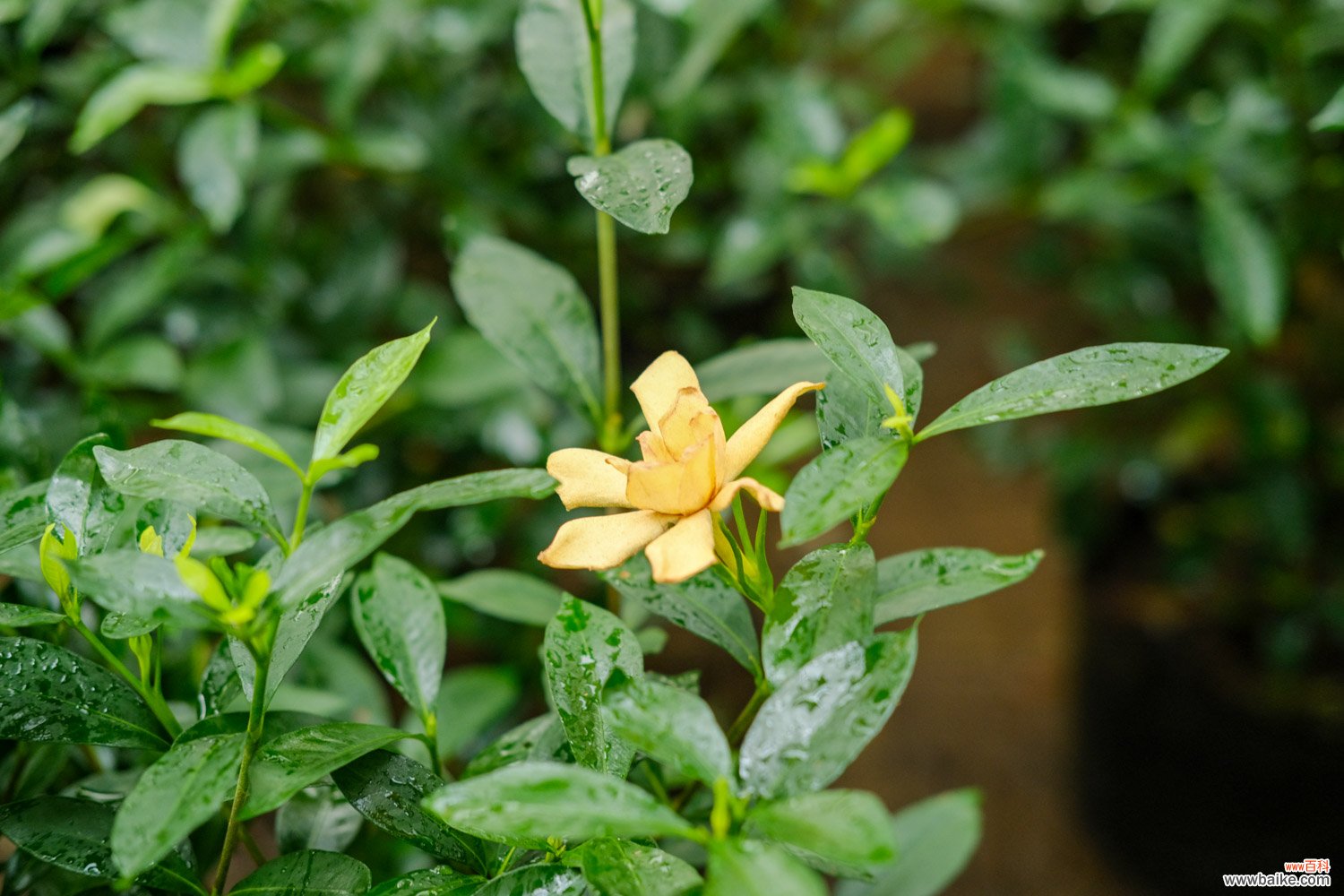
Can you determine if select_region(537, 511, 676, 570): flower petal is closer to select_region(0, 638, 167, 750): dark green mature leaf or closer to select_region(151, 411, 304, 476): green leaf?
select_region(151, 411, 304, 476): green leaf

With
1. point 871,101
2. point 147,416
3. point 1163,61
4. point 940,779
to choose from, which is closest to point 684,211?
point 871,101

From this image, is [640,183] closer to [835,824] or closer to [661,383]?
[661,383]

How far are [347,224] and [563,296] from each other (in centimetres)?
57

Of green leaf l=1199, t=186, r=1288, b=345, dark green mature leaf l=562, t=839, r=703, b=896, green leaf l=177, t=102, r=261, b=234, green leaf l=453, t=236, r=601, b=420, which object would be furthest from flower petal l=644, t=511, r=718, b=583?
green leaf l=1199, t=186, r=1288, b=345

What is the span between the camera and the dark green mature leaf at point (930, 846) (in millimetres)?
518

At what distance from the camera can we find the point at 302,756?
0.34 meters

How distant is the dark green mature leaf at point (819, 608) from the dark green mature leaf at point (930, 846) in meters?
0.25

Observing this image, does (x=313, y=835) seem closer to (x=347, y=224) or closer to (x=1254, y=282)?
(x=347, y=224)

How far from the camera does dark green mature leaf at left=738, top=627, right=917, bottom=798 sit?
11.4 inches

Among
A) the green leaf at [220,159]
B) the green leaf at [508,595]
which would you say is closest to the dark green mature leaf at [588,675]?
the green leaf at [508,595]

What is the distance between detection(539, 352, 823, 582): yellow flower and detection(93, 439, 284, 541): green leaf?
0.11 m

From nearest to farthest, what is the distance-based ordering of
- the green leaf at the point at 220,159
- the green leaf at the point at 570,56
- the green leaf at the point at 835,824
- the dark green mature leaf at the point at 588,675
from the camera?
the green leaf at the point at 835,824 → the dark green mature leaf at the point at 588,675 → the green leaf at the point at 570,56 → the green leaf at the point at 220,159

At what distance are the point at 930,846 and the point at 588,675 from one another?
11.4 inches

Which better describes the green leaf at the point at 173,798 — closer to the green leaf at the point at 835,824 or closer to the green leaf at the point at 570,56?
the green leaf at the point at 835,824
